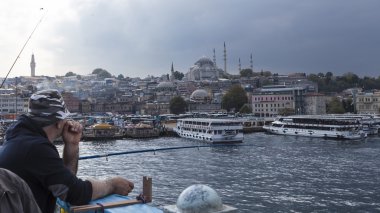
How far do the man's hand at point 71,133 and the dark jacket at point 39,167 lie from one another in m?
0.16

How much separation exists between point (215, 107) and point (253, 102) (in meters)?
6.67

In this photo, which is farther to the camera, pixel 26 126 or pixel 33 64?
pixel 33 64

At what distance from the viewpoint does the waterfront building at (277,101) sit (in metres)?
41.6

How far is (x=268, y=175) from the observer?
1098 centimetres

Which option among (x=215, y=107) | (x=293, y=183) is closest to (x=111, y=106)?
(x=215, y=107)

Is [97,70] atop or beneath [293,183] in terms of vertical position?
atop

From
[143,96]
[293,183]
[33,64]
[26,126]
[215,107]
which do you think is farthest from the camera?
[33,64]

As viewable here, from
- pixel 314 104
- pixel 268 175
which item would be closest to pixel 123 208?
pixel 268 175

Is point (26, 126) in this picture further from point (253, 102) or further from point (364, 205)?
point (253, 102)

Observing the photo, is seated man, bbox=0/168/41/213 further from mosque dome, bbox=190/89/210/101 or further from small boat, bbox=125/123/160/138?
mosque dome, bbox=190/89/210/101

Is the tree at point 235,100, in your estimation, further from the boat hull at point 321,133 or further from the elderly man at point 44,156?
the elderly man at point 44,156

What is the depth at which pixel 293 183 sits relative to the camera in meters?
9.88

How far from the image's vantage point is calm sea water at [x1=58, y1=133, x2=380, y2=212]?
7.95m

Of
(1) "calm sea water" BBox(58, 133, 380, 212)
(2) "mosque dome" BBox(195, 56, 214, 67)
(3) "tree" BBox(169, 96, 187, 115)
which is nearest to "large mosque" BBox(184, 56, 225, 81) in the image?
(2) "mosque dome" BBox(195, 56, 214, 67)
